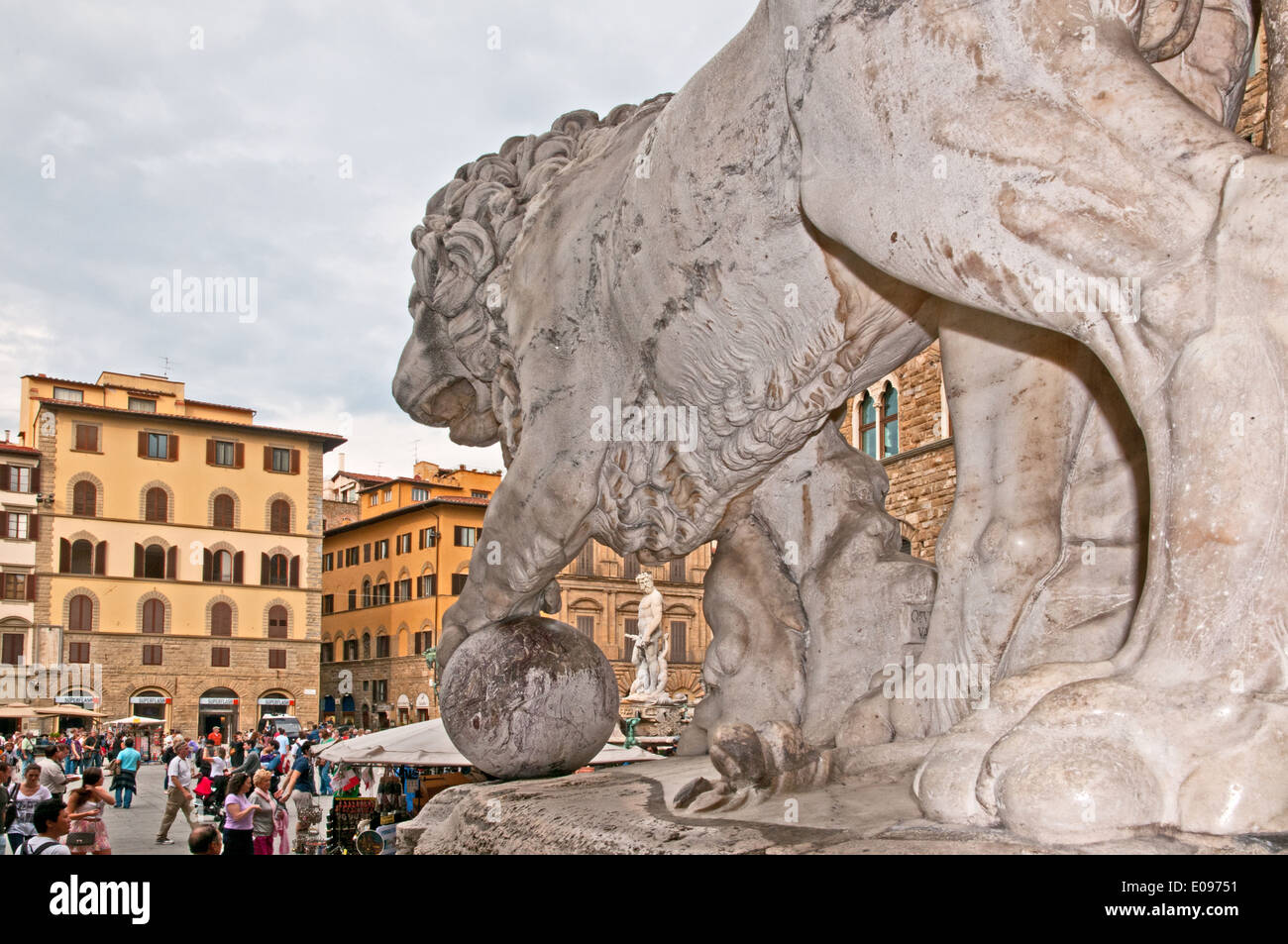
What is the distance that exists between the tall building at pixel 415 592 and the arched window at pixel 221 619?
7.93 meters

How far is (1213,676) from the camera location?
1.75 meters

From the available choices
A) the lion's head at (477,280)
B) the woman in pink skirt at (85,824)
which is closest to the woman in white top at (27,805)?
the woman in pink skirt at (85,824)

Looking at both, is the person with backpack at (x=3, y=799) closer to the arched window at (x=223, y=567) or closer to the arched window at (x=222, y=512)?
the arched window at (x=223, y=567)

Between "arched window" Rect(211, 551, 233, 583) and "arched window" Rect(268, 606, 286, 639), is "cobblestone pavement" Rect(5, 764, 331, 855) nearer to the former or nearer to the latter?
"arched window" Rect(211, 551, 233, 583)

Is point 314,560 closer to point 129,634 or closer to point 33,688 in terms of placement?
point 129,634

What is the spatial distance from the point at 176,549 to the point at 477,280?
2171 inches

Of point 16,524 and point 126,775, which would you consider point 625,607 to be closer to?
point 16,524

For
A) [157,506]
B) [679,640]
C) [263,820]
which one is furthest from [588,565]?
[263,820]

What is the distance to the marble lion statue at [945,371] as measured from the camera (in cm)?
177

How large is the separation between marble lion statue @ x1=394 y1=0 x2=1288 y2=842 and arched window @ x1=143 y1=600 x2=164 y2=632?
54199 millimetres

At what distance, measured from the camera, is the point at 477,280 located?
3.80 meters
